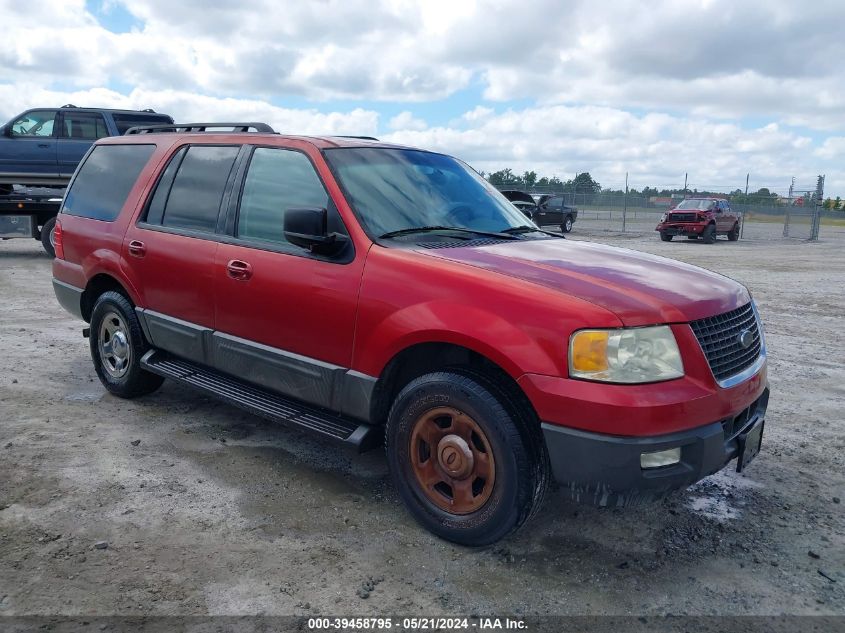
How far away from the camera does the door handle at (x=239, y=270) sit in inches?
161

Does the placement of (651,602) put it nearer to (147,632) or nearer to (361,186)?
(147,632)

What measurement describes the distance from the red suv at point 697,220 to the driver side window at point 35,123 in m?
20.1

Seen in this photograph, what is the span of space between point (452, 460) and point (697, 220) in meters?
24.8

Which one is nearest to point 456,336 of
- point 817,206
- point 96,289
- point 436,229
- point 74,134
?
point 436,229

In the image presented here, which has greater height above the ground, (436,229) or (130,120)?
(130,120)

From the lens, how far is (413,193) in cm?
404

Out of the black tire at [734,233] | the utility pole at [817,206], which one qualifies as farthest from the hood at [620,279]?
the utility pole at [817,206]

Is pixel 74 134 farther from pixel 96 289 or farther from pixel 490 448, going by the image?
pixel 490 448

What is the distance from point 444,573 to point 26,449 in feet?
9.26

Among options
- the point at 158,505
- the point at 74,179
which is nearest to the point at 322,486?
the point at 158,505

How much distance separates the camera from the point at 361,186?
3887 millimetres

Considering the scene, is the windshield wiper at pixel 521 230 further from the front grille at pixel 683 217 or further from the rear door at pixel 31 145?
the front grille at pixel 683 217

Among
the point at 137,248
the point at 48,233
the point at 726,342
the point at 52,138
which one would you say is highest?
the point at 52,138

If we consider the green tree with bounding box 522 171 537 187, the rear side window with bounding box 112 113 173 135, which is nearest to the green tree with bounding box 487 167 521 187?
the green tree with bounding box 522 171 537 187
